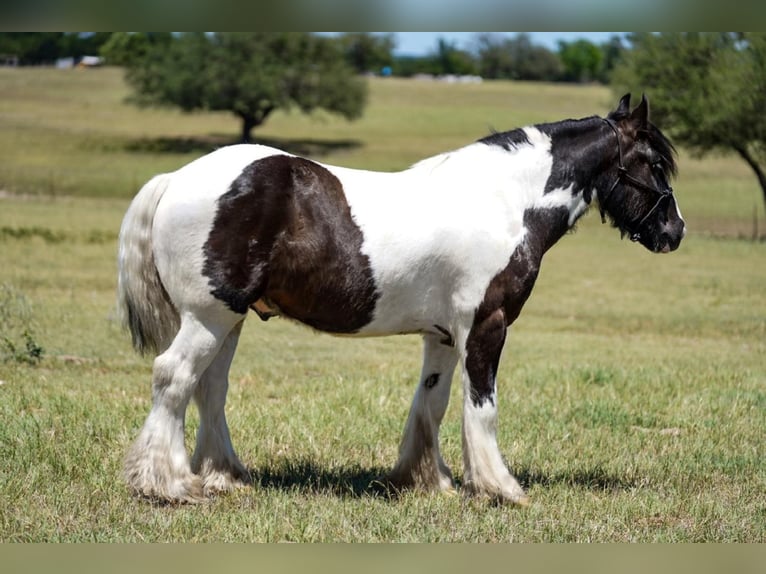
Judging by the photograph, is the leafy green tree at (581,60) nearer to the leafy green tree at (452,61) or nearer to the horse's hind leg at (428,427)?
the leafy green tree at (452,61)

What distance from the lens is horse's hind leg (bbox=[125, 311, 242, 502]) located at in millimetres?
6578

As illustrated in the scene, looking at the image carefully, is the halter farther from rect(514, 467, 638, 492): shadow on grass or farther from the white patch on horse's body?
rect(514, 467, 638, 492): shadow on grass

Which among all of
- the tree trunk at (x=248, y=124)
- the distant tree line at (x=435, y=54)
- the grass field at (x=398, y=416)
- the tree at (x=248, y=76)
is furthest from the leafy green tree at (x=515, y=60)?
the grass field at (x=398, y=416)

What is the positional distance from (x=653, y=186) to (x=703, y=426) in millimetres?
3117

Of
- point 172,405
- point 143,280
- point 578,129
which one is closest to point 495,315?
point 578,129

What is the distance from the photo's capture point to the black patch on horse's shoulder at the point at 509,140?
23.9 feet

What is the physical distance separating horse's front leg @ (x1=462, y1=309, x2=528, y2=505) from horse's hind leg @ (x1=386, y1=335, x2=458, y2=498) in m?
0.41

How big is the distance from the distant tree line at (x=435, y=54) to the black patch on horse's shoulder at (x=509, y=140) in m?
46.0

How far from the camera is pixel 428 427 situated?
7352mm

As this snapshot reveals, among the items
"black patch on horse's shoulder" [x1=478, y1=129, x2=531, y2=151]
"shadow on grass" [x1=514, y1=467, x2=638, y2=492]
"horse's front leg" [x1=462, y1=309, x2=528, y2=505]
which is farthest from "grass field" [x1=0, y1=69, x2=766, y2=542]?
"black patch on horse's shoulder" [x1=478, y1=129, x2=531, y2=151]

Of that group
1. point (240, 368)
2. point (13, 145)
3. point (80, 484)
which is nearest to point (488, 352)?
point (80, 484)

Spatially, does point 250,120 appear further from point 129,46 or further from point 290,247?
point 290,247

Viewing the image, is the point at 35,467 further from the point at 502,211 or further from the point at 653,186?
the point at 653,186

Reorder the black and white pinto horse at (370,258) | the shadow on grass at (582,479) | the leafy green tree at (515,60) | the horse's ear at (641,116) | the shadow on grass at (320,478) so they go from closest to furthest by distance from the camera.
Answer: the black and white pinto horse at (370,258), the shadow on grass at (320,478), the horse's ear at (641,116), the shadow on grass at (582,479), the leafy green tree at (515,60)
